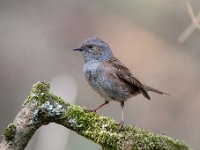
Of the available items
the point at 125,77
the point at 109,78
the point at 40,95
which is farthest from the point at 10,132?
the point at 125,77

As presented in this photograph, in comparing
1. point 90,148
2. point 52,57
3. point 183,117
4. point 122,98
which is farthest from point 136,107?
point 122,98

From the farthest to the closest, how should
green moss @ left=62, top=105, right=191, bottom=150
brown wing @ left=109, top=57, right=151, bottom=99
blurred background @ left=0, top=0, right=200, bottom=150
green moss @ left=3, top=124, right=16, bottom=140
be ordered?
blurred background @ left=0, top=0, right=200, bottom=150 → brown wing @ left=109, top=57, right=151, bottom=99 → green moss @ left=62, top=105, right=191, bottom=150 → green moss @ left=3, top=124, right=16, bottom=140

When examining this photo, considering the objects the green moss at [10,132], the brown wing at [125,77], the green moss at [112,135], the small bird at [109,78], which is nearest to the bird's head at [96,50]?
the small bird at [109,78]

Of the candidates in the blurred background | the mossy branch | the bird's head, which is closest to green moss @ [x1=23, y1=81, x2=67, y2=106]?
the mossy branch

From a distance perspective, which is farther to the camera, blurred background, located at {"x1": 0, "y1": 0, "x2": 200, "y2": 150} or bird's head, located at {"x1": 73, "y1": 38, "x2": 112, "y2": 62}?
blurred background, located at {"x1": 0, "y1": 0, "x2": 200, "y2": 150}

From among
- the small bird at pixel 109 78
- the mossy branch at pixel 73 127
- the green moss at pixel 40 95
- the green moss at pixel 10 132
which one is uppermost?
the small bird at pixel 109 78

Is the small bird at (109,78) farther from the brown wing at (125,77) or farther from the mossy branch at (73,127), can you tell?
the mossy branch at (73,127)

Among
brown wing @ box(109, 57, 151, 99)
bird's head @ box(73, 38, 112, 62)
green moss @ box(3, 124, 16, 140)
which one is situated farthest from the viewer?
bird's head @ box(73, 38, 112, 62)

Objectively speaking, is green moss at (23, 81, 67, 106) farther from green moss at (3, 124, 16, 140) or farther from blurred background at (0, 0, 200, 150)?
blurred background at (0, 0, 200, 150)
